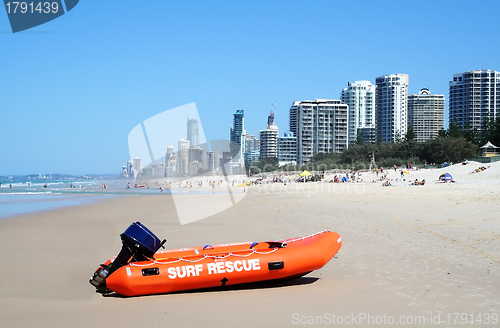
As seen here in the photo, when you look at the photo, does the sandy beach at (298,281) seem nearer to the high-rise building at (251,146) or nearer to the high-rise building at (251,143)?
the high-rise building at (251,146)

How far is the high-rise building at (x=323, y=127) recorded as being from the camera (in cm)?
10700

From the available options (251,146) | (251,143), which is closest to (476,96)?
(251,146)

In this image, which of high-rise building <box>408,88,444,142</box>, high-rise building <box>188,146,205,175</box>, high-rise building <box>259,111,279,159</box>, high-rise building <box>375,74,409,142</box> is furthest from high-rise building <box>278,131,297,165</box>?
high-rise building <box>188,146,205,175</box>

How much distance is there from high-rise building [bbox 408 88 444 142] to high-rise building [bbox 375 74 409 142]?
261 inches

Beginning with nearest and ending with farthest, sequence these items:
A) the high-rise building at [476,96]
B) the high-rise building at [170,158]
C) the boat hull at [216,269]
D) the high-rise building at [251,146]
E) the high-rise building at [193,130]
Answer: the boat hull at [216,269]
the high-rise building at [193,130]
the high-rise building at [170,158]
the high-rise building at [476,96]
the high-rise building at [251,146]

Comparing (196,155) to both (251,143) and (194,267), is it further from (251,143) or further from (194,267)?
(251,143)

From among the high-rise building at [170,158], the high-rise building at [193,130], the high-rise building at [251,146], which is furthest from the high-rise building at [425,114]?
the high-rise building at [193,130]

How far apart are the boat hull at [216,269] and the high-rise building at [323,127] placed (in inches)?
3982

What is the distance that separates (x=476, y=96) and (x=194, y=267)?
12169cm

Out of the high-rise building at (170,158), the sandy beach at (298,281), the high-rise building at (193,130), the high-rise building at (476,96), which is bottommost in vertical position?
the sandy beach at (298,281)

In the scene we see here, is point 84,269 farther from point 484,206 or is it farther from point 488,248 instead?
point 484,206

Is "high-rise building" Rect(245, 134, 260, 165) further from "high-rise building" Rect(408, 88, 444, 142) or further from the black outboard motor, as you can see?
the black outboard motor

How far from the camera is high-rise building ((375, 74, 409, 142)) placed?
11525 cm

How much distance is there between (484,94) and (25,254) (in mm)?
122129
